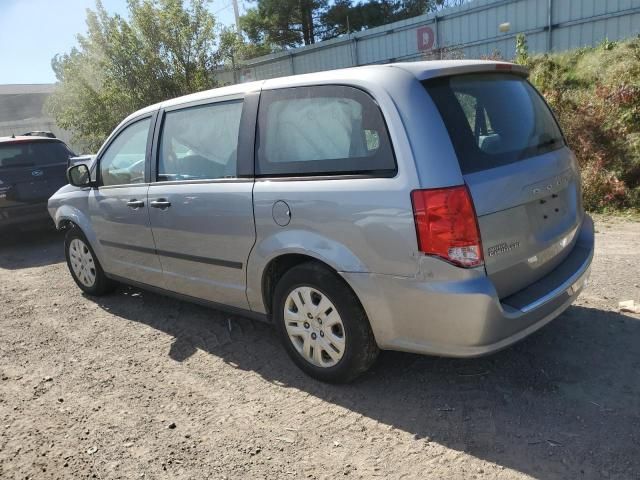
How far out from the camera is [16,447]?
3000 mm

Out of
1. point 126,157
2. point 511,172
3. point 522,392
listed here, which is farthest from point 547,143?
point 126,157

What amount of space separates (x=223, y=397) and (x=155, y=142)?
2.10 meters

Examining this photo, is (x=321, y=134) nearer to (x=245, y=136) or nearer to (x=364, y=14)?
(x=245, y=136)

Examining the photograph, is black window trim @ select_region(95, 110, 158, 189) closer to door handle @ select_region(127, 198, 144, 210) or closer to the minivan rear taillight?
door handle @ select_region(127, 198, 144, 210)

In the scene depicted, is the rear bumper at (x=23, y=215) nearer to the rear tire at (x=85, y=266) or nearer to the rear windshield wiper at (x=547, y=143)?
the rear tire at (x=85, y=266)

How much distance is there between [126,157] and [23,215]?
4.29m

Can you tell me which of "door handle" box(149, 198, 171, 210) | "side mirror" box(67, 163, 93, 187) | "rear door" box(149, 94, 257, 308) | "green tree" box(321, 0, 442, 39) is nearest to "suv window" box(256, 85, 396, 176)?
"rear door" box(149, 94, 257, 308)

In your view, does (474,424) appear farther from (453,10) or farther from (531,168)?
(453,10)

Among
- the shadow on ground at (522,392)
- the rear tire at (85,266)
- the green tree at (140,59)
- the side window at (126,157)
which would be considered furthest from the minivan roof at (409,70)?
the green tree at (140,59)

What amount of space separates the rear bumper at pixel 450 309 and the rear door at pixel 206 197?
1002 millimetres

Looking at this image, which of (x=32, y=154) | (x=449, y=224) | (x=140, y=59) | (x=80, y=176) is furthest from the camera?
(x=140, y=59)

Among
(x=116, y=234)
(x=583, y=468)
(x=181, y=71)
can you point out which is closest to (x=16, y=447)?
(x=116, y=234)

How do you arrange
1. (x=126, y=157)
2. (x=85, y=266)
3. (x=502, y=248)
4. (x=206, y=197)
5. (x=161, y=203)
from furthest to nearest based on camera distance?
1. (x=85, y=266)
2. (x=126, y=157)
3. (x=161, y=203)
4. (x=206, y=197)
5. (x=502, y=248)

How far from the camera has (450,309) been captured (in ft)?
8.60
